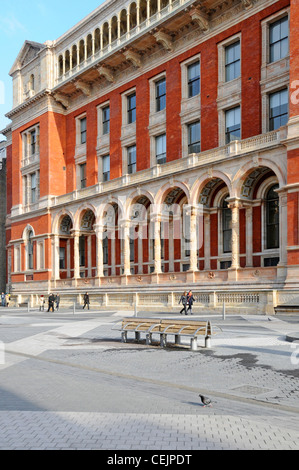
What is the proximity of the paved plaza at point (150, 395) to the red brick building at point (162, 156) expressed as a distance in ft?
41.6

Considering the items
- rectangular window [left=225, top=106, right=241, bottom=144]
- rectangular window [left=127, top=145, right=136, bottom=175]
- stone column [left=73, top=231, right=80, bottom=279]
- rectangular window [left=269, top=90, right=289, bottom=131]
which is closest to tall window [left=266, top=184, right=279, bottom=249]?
rectangular window [left=269, top=90, right=289, bottom=131]

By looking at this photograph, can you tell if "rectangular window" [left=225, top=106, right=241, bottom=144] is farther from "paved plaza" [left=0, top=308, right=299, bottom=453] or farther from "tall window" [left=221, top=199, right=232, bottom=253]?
"paved plaza" [left=0, top=308, right=299, bottom=453]

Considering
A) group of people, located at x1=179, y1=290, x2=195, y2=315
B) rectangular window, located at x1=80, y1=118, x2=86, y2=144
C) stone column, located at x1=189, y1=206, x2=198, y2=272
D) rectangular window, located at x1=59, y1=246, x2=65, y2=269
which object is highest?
rectangular window, located at x1=80, y1=118, x2=86, y2=144

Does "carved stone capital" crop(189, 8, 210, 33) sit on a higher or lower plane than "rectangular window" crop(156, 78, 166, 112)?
higher

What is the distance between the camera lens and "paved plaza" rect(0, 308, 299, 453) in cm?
588

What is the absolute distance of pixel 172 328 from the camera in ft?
45.7

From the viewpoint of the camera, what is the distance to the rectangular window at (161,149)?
36.3m

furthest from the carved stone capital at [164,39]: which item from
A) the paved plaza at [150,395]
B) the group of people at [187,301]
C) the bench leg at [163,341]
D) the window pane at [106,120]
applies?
the bench leg at [163,341]

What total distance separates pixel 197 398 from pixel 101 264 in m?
31.5

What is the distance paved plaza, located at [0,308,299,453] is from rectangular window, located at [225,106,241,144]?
60.2ft

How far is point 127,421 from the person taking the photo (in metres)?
6.62

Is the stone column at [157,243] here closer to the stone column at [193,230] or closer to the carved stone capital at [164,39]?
the stone column at [193,230]
